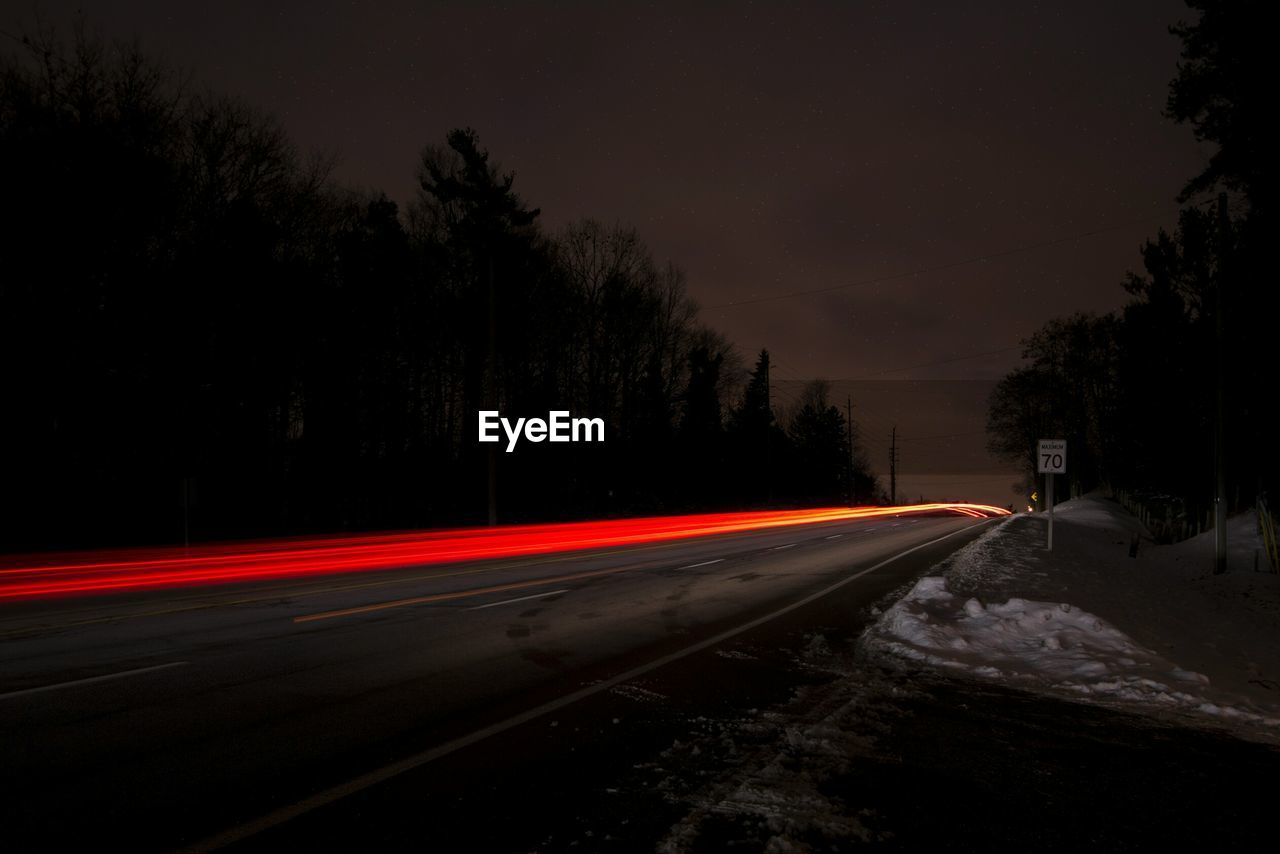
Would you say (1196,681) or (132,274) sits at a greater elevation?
(132,274)

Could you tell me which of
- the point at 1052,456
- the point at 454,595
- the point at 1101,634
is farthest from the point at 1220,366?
the point at 454,595

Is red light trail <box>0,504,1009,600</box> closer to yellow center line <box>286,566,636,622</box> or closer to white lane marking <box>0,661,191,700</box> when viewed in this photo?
yellow center line <box>286,566,636,622</box>

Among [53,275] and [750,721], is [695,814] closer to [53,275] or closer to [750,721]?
[750,721]

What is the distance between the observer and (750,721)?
19.4ft

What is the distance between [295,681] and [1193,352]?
4587 cm

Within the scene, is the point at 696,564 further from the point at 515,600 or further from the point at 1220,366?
the point at 1220,366

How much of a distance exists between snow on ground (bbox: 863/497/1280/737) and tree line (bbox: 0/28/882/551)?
20.4 metres

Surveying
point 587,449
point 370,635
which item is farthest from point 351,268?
point 370,635

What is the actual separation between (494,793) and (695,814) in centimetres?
117

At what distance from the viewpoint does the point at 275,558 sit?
18938 mm

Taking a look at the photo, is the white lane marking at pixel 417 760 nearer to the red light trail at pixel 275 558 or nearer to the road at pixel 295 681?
the road at pixel 295 681

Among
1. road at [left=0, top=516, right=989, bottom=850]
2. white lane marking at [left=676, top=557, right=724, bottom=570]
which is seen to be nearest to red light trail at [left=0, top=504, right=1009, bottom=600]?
road at [left=0, top=516, right=989, bottom=850]

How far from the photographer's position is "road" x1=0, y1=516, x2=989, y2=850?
434cm

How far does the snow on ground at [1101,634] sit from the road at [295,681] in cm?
198
